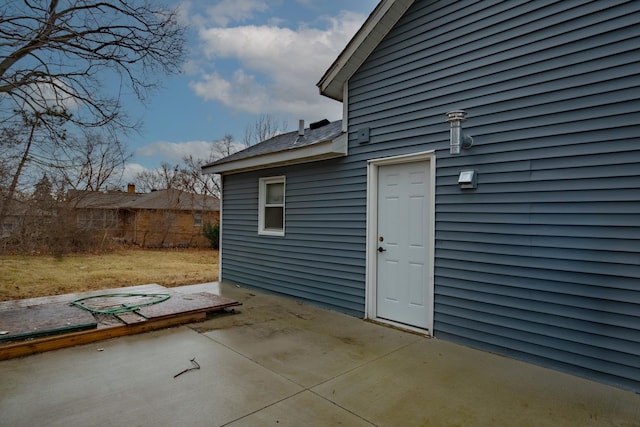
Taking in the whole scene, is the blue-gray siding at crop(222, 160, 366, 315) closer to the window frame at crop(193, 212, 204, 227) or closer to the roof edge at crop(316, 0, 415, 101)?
the roof edge at crop(316, 0, 415, 101)

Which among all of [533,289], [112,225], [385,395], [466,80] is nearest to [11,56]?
[466,80]

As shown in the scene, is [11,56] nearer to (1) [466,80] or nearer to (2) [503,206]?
(1) [466,80]

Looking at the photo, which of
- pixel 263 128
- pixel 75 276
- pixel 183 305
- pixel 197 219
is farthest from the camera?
pixel 197 219

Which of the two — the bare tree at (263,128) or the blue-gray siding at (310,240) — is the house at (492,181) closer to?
the blue-gray siding at (310,240)

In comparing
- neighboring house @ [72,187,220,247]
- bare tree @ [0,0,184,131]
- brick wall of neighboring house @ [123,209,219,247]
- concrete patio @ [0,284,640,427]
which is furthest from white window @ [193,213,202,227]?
concrete patio @ [0,284,640,427]

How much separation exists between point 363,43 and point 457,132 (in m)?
1.99

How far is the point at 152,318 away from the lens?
4.29 meters

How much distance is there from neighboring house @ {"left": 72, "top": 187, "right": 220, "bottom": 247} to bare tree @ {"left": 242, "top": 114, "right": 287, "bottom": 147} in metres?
4.85

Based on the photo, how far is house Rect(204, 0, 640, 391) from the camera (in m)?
2.96

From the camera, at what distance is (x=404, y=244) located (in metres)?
4.55

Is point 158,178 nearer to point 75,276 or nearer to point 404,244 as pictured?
point 75,276

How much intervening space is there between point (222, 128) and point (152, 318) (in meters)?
18.8

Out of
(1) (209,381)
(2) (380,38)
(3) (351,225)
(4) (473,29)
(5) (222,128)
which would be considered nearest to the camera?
(1) (209,381)

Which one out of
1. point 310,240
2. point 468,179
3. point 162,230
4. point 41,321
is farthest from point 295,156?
point 162,230
